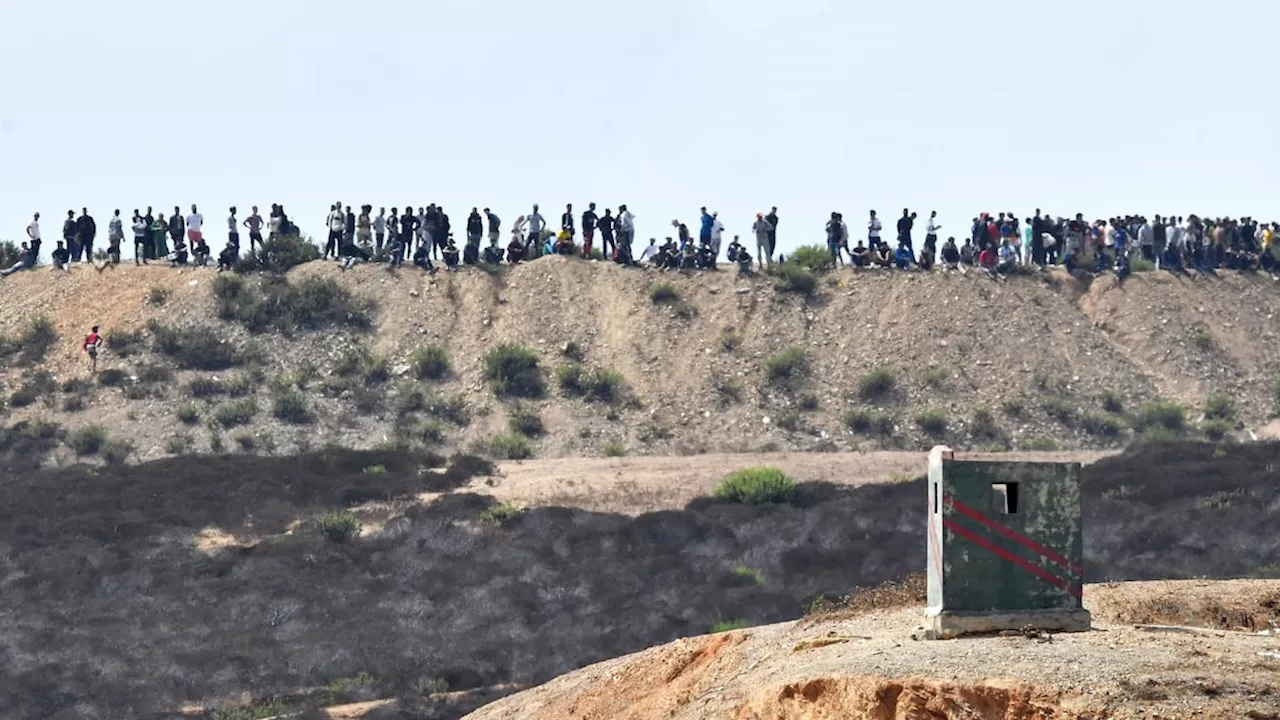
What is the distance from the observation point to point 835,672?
12375 millimetres

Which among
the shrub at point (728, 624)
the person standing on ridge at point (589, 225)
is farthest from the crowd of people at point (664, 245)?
the shrub at point (728, 624)

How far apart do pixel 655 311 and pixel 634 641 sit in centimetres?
2291

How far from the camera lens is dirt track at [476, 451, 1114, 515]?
4312 centimetres

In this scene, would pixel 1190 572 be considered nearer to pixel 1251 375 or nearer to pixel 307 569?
pixel 307 569

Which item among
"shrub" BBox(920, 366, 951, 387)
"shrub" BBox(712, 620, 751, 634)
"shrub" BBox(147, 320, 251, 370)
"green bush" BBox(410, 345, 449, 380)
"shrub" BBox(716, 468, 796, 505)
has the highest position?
"shrub" BBox(147, 320, 251, 370)

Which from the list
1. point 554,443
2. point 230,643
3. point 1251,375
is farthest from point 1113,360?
point 230,643

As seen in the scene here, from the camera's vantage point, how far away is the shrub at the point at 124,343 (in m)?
54.5

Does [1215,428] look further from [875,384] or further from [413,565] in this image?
[413,565]

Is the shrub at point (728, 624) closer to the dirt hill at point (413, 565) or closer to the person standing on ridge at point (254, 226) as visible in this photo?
the dirt hill at point (413, 565)

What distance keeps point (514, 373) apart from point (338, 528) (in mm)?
12754

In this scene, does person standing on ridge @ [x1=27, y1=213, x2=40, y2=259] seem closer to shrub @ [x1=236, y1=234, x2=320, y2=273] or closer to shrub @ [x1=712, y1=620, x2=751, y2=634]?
shrub @ [x1=236, y1=234, x2=320, y2=273]

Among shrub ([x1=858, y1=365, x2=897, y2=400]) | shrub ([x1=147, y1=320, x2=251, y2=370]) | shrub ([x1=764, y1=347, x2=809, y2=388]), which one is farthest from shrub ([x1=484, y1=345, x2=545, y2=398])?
shrub ([x1=858, y1=365, x2=897, y2=400])

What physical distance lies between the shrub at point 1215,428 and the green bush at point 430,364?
63.3 feet

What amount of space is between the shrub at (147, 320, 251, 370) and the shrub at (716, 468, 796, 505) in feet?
53.3
